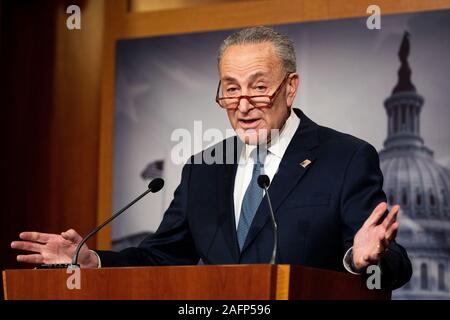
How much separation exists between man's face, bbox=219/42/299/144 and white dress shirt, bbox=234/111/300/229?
3 cm

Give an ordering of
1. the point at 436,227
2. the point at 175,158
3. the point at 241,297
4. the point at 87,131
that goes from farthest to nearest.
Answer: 1. the point at 87,131
2. the point at 175,158
3. the point at 436,227
4. the point at 241,297

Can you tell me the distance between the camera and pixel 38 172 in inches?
187

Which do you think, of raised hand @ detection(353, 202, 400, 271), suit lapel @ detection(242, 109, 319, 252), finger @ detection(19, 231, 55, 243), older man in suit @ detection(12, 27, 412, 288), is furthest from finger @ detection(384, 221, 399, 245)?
finger @ detection(19, 231, 55, 243)

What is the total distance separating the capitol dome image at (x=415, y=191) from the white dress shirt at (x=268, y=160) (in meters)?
1.27

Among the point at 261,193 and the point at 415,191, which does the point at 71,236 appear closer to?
the point at 261,193

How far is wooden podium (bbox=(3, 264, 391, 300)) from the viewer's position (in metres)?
2.03

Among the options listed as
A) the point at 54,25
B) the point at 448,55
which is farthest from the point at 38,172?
the point at 448,55

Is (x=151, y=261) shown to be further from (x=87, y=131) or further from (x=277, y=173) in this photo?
(x=87, y=131)

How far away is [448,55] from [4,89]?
2397 mm

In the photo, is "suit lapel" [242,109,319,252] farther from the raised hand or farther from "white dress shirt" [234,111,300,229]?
the raised hand

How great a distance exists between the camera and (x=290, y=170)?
280 centimetres

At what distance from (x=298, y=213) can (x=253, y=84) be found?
1.69 ft
